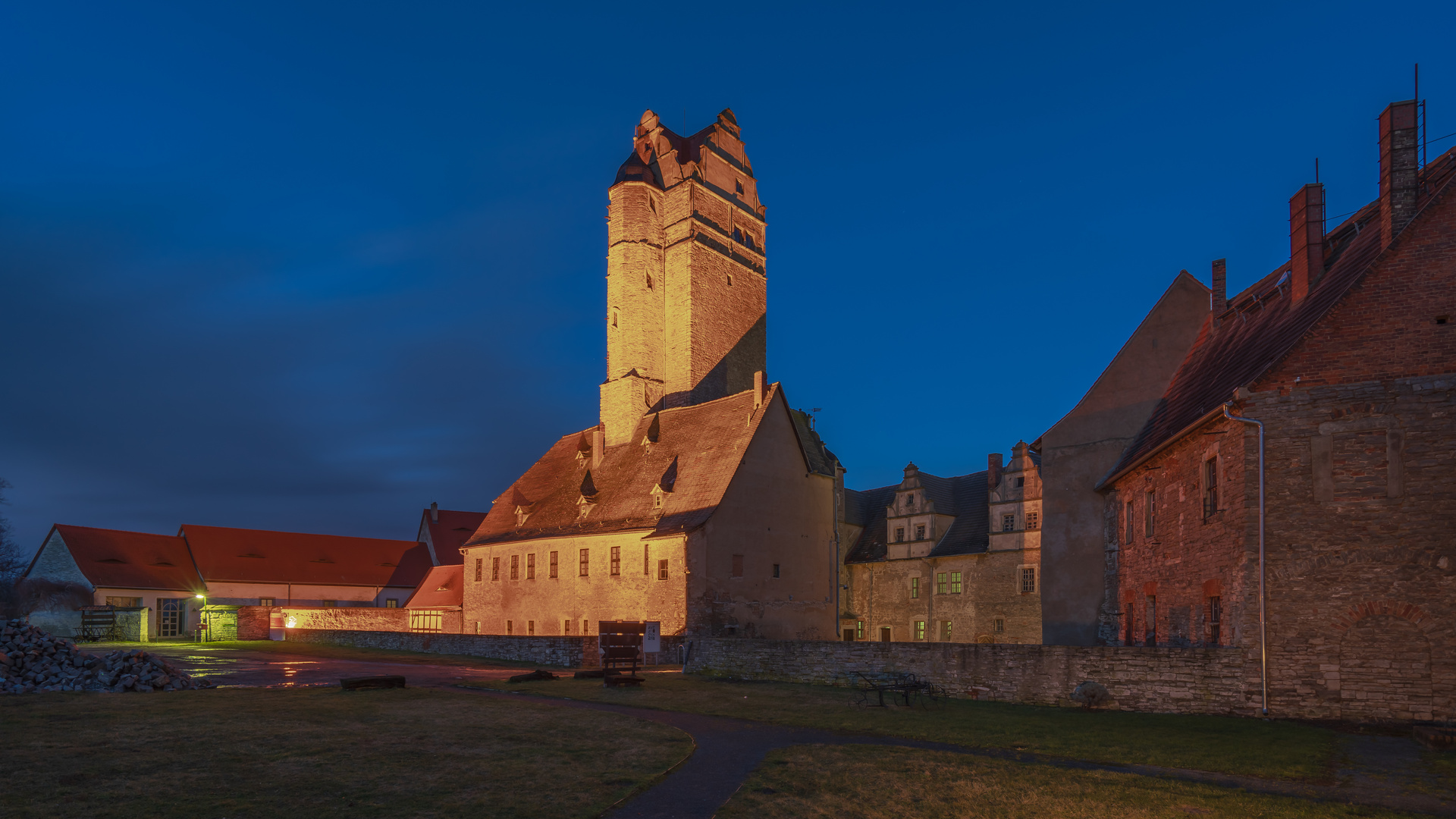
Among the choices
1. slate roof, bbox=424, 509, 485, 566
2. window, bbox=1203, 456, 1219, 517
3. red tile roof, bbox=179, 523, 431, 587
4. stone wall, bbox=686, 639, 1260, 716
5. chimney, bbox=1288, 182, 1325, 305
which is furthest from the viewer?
slate roof, bbox=424, 509, 485, 566

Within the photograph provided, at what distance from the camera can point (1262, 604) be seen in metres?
16.6

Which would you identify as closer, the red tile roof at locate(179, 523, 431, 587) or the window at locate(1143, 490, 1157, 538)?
the window at locate(1143, 490, 1157, 538)

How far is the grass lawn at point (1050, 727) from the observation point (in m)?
12.4

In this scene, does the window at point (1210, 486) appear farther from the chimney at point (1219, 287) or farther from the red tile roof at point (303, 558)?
the red tile roof at point (303, 558)

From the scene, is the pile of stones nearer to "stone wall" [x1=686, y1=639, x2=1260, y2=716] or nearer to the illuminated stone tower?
"stone wall" [x1=686, y1=639, x2=1260, y2=716]

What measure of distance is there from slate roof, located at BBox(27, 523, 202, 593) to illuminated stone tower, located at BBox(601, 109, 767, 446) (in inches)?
1102

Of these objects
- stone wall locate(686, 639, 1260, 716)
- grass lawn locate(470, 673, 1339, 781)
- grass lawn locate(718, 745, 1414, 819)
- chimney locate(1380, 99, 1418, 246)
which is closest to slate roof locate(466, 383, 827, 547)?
stone wall locate(686, 639, 1260, 716)

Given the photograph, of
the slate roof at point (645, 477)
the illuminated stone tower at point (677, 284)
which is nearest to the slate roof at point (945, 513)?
the slate roof at point (645, 477)

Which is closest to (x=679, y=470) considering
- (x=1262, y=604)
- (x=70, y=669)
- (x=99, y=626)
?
(x=70, y=669)

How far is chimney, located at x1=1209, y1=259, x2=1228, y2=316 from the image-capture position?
85.6ft

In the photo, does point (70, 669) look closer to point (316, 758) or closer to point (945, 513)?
point (316, 758)

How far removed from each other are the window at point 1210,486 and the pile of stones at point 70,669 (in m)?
21.9

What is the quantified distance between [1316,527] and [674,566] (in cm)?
2334

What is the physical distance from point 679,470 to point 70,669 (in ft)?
76.3
